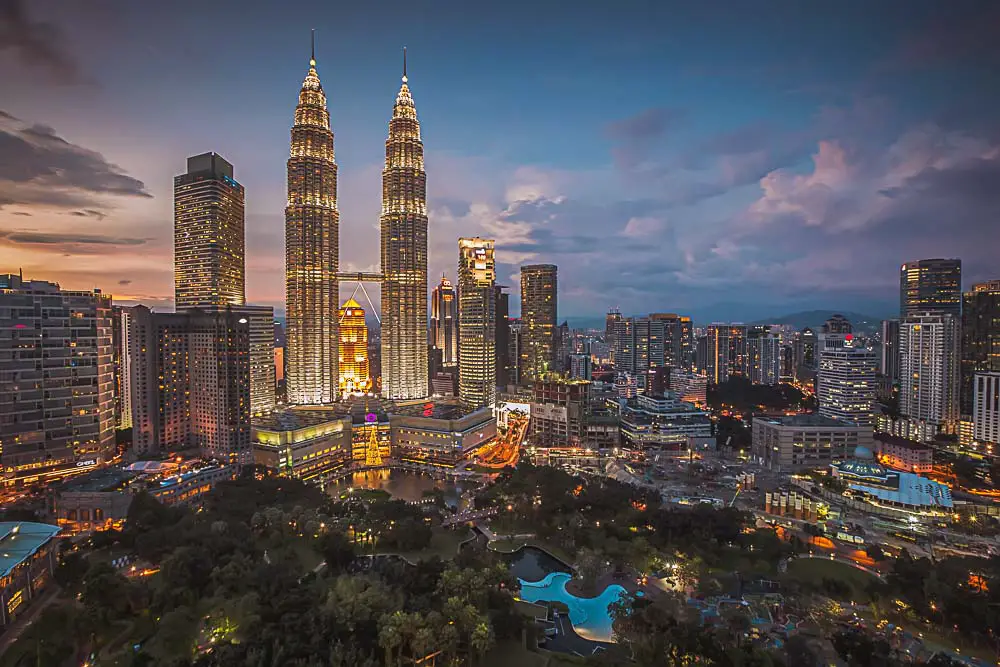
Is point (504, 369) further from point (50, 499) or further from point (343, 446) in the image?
point (50, 499)

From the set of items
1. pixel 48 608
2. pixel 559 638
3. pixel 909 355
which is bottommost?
pixel 559 638

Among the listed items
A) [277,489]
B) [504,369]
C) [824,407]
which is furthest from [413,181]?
[824,407]

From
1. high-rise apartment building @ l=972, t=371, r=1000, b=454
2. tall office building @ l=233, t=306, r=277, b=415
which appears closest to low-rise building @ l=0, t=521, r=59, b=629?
tall office building @ l=233, t=306, r=277, b=415

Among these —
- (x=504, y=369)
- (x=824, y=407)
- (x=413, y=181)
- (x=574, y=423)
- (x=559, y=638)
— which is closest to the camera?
(x=559, y=638)

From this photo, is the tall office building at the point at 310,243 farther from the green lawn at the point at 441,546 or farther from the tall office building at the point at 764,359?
the tall office building at the point at 764,359

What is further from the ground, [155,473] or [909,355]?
[909,355]

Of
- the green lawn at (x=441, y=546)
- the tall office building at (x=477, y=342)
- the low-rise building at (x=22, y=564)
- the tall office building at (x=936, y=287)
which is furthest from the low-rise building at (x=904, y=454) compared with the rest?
the low-rise building at (x=22, y=564)

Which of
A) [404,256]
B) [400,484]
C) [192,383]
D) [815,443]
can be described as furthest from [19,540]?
[815,443]
